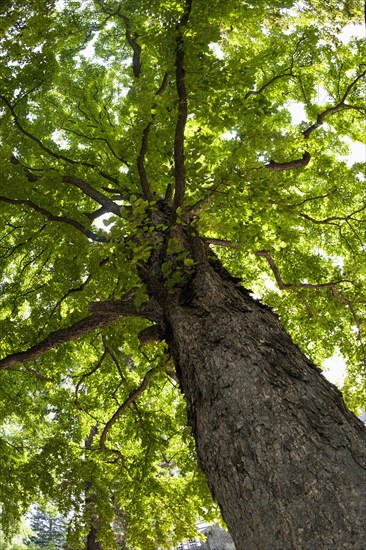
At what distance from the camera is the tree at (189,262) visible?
2373mm

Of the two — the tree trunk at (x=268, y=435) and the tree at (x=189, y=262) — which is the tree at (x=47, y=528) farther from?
the tree trunk at (x=268, y=435)

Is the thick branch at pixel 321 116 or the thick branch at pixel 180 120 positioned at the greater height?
the thick branch at pixel 321 116

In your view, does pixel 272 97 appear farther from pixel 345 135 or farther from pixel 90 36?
pixel 90 36

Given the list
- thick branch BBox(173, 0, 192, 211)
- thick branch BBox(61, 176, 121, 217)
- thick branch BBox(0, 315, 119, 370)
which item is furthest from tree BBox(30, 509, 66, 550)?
thick branch BBox(173, 0, 192, 211)

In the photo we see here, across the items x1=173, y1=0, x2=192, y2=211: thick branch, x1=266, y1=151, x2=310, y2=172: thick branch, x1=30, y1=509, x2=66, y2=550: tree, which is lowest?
x1=173, y1=0, x2=192, y2=211: thick branch

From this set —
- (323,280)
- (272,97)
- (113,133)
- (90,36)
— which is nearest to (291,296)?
(323,280)

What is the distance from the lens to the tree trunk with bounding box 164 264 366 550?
1880 millimetres

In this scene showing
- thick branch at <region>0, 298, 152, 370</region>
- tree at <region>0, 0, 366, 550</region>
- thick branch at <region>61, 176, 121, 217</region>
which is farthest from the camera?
thick branch at <region>61, 176, 121, 217</region>

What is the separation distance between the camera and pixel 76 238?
6.93 m

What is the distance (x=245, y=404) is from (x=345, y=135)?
788 cm

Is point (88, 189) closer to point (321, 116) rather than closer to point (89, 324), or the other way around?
point (89, 324)

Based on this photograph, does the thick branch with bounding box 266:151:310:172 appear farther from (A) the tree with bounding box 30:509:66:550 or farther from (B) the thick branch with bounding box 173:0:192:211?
(A) the tree with bounding box 30:509:66:550

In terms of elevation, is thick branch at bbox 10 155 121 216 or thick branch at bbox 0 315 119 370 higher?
thick branch at bbox 10 155 121 216

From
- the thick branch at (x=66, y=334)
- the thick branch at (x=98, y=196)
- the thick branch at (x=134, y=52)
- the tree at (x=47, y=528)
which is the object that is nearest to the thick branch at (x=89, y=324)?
the thick branch at (x=66, y=334)
